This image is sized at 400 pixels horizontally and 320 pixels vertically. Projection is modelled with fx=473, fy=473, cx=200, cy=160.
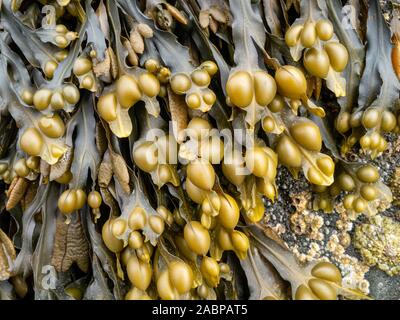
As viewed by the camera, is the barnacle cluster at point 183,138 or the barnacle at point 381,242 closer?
the barnacle cluster at point 183,138

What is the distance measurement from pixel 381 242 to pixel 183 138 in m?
0.50

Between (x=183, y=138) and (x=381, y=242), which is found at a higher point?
(x=183, y=138)

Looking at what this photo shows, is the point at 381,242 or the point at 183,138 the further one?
the point at 381,242

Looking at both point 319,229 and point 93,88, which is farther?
point 319,229

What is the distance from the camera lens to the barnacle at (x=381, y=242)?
0.99 metres

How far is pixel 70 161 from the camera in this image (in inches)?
34.0

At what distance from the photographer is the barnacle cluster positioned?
810 mm

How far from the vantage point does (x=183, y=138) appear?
0.81m

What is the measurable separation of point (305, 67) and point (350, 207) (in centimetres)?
29

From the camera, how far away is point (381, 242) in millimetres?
996

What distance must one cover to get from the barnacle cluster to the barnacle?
55mm

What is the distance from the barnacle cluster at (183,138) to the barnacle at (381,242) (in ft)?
0.18
